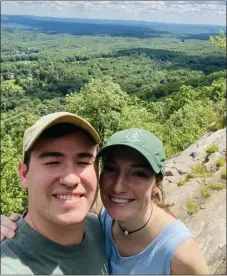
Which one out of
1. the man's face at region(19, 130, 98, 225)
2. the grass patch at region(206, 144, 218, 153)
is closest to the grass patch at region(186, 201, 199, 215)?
the grass patch at region(206, 144, 218, 153)

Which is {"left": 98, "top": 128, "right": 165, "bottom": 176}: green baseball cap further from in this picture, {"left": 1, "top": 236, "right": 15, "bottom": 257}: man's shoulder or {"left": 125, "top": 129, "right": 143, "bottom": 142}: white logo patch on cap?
{"left": 1, "top": 236, "right": 15, "bottom": 257}: man's shoulder

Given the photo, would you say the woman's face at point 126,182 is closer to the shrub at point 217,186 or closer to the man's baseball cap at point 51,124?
the man's baseball cap at point 51,124

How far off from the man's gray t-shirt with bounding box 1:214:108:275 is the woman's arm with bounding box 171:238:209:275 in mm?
513

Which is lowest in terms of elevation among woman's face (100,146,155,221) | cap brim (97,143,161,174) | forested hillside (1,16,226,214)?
forested hillside (1,16,226,214)

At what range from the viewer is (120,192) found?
104 inches

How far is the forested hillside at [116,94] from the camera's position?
2224 cm

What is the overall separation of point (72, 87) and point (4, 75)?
131 feet

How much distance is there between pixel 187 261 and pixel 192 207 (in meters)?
6.38

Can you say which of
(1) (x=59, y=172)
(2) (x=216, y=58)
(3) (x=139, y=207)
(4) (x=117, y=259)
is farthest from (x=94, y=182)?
(2) (x=216, y=58)

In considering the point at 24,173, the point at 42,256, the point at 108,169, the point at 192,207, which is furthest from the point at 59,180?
the point at 192,207

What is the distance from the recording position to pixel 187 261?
7.93 ft

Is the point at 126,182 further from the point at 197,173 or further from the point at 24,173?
the point at 197,173

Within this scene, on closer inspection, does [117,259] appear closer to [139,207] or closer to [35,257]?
[139,207]

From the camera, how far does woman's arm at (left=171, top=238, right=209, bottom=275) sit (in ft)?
7.95
